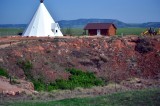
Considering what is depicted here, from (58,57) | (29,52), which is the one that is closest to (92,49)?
(58,57)

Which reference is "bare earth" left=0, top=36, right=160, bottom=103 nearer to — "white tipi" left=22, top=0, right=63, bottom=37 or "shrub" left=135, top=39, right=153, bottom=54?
"shrub" left=135, top=39, right=153, bottom=54

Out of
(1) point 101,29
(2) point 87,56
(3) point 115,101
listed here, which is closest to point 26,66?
(2) point 87,56

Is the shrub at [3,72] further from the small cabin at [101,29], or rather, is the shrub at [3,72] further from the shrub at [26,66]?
the small cabin at [101,29]

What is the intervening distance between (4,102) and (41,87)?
7.26 m

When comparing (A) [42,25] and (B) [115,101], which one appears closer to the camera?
(B) [115,101]

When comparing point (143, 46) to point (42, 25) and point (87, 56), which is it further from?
point (42, 25)

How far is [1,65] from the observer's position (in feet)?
105

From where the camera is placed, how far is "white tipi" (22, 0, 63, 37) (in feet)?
143

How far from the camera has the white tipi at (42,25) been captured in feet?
143

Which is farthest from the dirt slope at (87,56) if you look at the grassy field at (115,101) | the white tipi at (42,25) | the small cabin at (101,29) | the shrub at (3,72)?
the small cabin at (101,29)

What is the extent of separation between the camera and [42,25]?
43500 millimetres

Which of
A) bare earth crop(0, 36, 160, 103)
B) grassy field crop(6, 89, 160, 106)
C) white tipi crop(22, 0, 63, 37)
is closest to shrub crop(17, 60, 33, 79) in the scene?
bare earth crop(0, 36, 160, 103)

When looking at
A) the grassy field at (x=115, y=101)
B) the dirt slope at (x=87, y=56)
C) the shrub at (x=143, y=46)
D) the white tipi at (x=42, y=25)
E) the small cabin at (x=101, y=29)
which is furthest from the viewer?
the small cabin at (x=101, y=29)

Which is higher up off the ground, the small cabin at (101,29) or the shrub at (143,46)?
the small cabin at (101,29)
